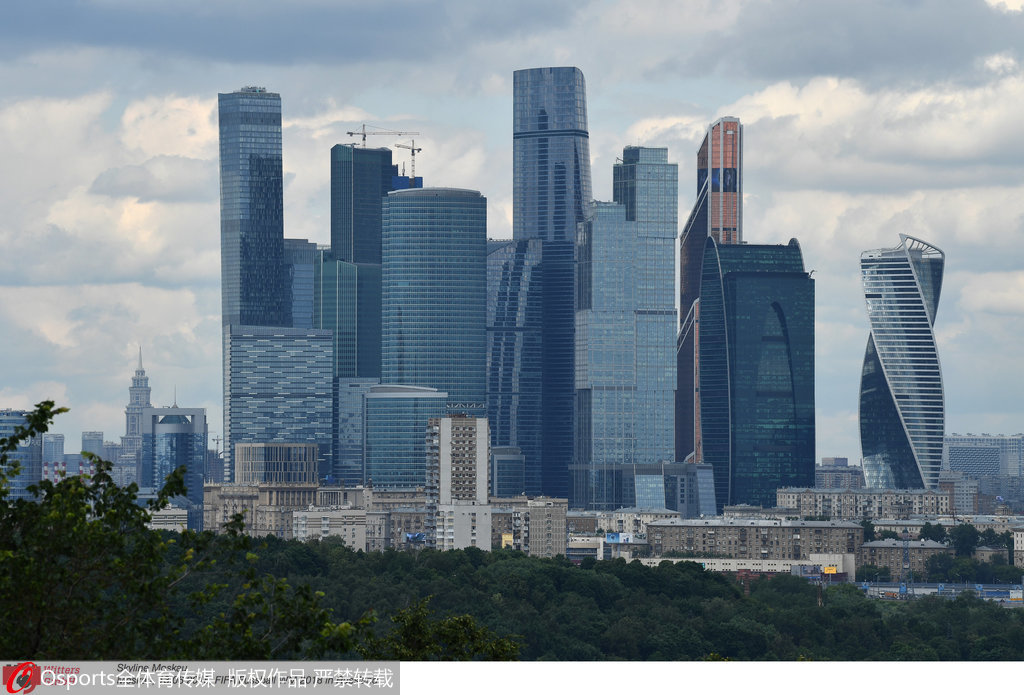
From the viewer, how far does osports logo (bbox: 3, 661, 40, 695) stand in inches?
799

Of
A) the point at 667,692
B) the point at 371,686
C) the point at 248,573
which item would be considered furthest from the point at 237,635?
the point at 667,692

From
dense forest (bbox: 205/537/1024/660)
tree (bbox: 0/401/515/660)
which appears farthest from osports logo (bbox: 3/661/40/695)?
dense forest (bbox: 205/537/1024/660)

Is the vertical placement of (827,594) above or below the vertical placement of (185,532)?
below

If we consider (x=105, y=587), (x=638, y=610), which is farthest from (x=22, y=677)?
(x=638, y=610)

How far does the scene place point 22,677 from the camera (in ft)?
67.2

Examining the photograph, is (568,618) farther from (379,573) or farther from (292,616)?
(292,616)

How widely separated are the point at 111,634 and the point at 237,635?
176 centimetres

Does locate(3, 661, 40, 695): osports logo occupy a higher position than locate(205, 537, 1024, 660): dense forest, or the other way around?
→ locate(3, 661, 40, 695): osports logo

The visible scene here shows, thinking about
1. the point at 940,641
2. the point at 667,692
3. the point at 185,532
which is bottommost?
the point at 940,641

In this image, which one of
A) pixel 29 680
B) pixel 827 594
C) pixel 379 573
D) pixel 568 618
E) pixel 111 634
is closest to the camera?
pixel 29 680

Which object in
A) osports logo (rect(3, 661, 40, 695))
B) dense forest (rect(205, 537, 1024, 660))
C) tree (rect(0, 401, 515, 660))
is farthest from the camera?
dense forest (rect(205, 537, 1024, 660))

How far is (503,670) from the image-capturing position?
21.2 metres

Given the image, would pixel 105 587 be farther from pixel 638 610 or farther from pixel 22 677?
pixel 638 610

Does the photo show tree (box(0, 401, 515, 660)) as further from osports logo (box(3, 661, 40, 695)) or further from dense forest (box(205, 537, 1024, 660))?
dense forest (box(205, 537, 1024, 660))
